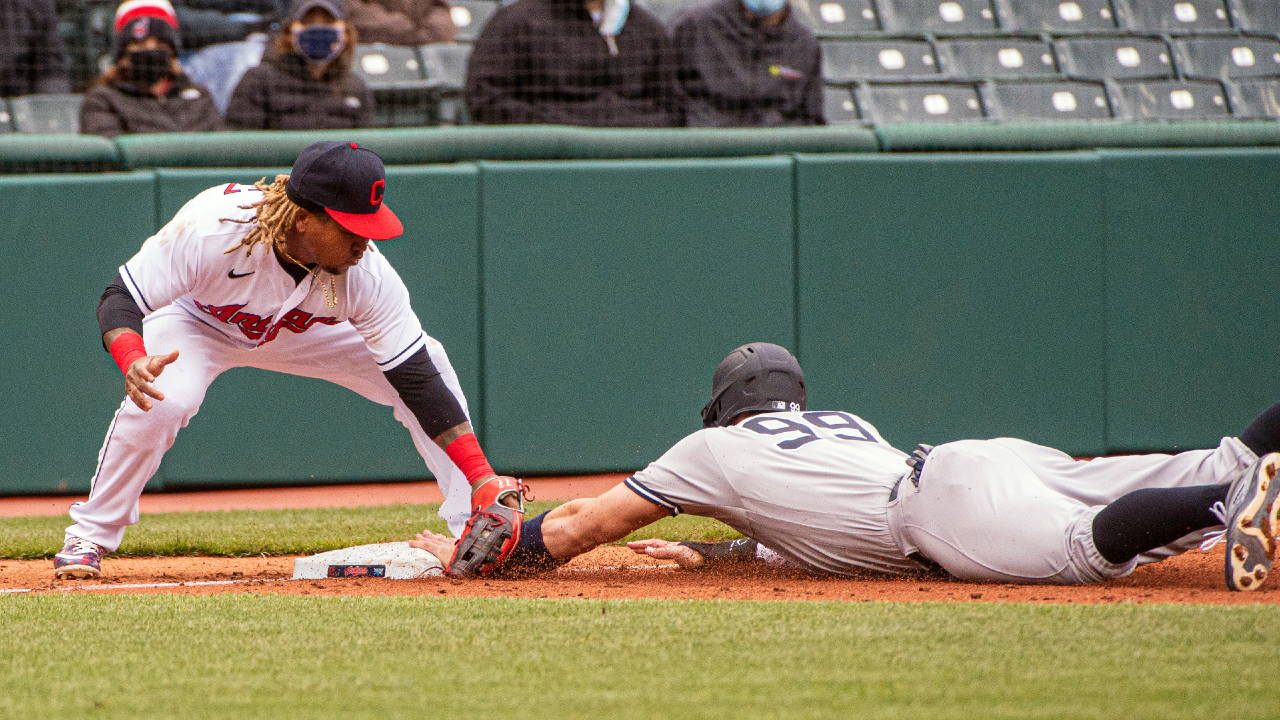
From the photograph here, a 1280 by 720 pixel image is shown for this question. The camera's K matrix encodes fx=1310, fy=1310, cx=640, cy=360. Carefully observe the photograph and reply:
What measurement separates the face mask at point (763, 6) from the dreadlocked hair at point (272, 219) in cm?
414

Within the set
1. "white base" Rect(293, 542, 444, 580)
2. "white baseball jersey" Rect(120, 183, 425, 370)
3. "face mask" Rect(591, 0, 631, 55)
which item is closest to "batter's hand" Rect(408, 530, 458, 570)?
"white base" Rect(293, 542, 444, 580)

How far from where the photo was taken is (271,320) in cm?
382

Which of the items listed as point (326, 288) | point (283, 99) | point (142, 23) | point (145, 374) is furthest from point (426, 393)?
point (142, 23)

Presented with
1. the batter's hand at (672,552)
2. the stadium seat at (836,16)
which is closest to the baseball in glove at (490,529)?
the batter's hand at (672,552)

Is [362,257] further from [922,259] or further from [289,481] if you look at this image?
[922,259]

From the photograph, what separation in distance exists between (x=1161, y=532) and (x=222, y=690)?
2047mm

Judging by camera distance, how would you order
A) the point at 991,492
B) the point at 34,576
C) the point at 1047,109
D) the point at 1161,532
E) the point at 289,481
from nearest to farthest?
the point at 1161,532
the point at 991,492
the point at 34,576
the point at 289,481
the point at 1047,109

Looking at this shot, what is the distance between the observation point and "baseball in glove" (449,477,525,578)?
3.61m

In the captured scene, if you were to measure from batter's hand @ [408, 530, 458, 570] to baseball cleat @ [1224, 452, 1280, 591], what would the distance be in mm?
2072

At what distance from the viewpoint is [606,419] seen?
21.4ft

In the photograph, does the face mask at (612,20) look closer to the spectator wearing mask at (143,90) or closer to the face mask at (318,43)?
the face mask at (318,43)

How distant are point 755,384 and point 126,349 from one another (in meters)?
1.66

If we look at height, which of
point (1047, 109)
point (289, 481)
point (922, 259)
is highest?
point (1047, 109)

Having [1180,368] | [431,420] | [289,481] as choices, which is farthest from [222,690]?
[1180,368]
